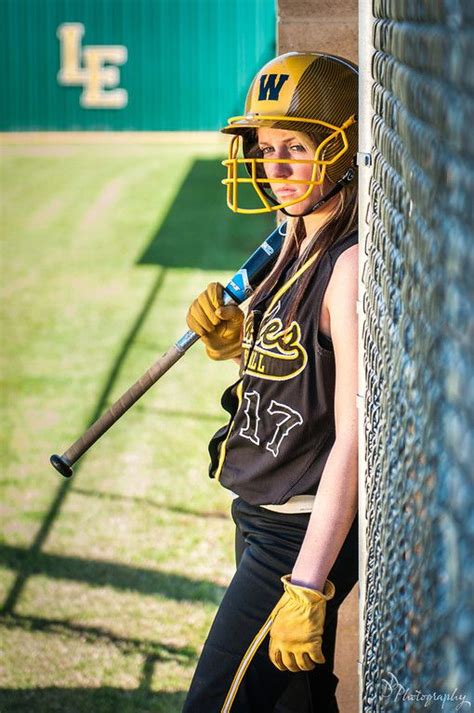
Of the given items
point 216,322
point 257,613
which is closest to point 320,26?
point 216,322

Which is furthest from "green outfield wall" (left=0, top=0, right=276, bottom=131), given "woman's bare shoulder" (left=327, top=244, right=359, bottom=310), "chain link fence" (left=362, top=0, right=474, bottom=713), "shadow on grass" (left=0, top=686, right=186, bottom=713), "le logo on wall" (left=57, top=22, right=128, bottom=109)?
"chain link fence" (left=362, top=0, right=474, bottom=713)

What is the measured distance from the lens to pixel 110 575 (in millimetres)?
5293

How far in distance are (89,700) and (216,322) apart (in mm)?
1713

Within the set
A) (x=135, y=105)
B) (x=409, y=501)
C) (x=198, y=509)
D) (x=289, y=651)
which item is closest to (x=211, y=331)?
(x=289, y=651)

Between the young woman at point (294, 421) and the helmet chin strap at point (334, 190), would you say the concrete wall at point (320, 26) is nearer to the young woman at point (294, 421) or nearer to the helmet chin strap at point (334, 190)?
the young woman at point (294, 421)

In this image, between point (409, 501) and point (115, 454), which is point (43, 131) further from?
point (409, 501)

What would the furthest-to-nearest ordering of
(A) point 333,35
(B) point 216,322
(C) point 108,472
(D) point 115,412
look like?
(C) point 108,472 → (A) point 333,35 → (D) point 115,412 → (B) point 216,322

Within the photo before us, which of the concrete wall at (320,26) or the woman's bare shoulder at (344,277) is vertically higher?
the concrete wall at (320,26)

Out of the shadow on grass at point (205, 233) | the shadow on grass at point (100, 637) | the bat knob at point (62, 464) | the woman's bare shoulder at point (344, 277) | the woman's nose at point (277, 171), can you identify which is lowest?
the shadow on grass at point (205, 233)

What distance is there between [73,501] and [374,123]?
477cm

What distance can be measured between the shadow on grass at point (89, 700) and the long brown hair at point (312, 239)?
1.92 metres

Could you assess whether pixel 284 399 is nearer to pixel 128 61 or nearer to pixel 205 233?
pixel 205 233

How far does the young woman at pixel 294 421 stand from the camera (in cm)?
229

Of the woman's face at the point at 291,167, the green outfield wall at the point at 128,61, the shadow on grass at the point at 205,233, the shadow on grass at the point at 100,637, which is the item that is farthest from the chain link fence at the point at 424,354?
the green outfield wall at the point at 128,61
